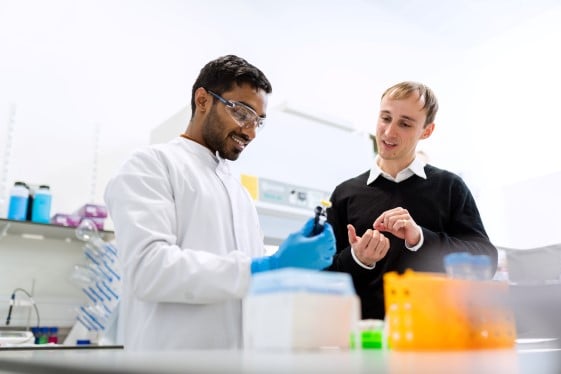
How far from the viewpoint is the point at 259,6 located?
352cm

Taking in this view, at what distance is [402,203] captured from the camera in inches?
60.2

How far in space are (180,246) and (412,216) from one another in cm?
66

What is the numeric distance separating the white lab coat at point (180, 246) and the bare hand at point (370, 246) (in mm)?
248

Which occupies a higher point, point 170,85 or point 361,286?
point 170,85

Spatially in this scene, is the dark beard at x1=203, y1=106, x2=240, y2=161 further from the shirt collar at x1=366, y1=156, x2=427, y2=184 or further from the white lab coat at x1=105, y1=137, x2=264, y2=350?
the shirt collar at x1=366, y1=156, x2=427, y2=184

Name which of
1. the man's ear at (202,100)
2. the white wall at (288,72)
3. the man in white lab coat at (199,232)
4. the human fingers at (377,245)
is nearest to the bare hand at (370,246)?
the human fingers at (377,245)

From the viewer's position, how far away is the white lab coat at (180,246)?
986 millimetres

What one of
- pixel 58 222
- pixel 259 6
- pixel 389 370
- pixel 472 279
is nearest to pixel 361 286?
pixel 472 279

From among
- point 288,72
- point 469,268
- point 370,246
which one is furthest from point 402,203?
point 288,72

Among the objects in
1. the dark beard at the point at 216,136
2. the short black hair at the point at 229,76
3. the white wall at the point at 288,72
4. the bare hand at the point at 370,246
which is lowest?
the bare hand at the point at 370,246

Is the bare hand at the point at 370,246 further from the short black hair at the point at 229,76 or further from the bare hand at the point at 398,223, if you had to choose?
the short black hair at the point at 229,76

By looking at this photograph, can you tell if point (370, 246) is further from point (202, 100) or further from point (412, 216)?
point (202, 100)

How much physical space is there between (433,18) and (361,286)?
3.39 metres

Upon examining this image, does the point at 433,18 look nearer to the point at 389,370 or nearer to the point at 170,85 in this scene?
the point at 170,85
